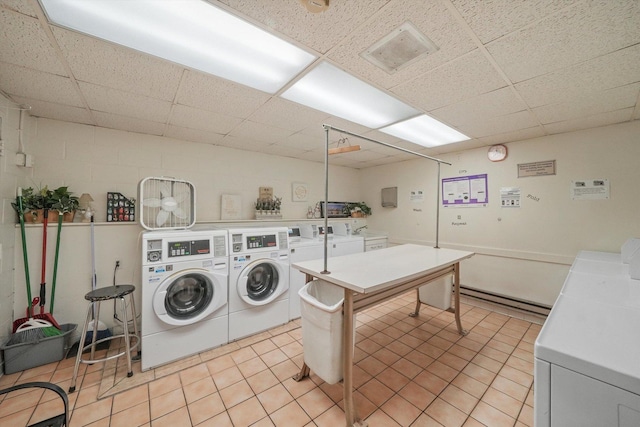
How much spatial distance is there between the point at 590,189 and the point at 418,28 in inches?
115

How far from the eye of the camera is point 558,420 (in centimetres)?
74

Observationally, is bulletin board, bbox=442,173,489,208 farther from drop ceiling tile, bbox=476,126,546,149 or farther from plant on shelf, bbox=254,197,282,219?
plant on shelf, bbox=254,197,282,219

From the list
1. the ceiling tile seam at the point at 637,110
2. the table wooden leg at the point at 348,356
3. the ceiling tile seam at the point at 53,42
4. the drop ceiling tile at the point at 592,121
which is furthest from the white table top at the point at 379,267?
the ceiling tile seam at the point at 53,42

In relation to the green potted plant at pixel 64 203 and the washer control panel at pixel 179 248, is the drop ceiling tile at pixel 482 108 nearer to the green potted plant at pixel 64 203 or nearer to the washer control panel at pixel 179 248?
the washer control panel at pixel 179 248

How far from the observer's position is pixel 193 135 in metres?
2.86

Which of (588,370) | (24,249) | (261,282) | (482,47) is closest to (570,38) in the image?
(482,47)

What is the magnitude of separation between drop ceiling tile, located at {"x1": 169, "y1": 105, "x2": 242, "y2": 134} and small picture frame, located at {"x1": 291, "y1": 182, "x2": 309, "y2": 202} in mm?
1576

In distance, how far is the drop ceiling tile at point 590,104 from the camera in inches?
71.7

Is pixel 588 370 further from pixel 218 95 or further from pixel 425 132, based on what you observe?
pixel 425 132

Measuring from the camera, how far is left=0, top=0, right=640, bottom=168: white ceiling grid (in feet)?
3.67

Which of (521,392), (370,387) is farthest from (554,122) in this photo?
(370,387)

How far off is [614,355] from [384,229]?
3983 millimetres

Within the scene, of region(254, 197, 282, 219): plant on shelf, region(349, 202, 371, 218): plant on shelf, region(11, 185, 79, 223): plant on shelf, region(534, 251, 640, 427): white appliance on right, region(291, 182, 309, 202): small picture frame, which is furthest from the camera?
region(349, 202, 371, 218): plant on shelf

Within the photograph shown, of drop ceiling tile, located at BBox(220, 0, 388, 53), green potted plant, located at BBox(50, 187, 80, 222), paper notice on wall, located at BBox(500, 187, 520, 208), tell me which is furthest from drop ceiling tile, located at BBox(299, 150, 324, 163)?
green potted plant, located at BBox(50, 187, 80, 222)
